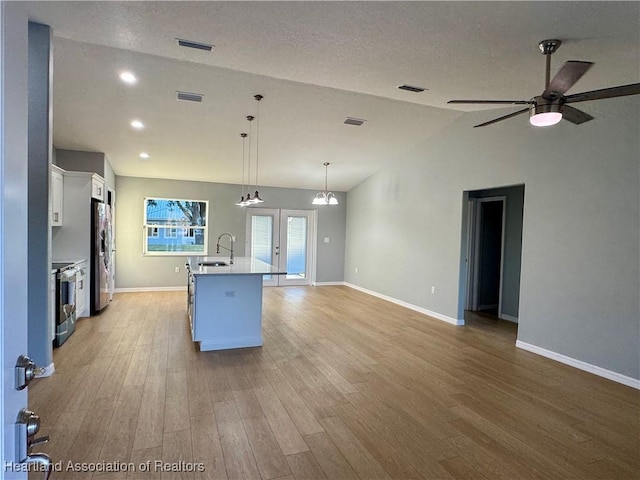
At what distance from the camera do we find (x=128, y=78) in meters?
3.96

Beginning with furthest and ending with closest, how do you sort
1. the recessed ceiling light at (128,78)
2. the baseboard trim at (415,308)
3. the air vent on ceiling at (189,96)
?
the baseboard trim at (415,308), the air vent on ceiling at (189,96), the recessed ceiling light at (128,78)

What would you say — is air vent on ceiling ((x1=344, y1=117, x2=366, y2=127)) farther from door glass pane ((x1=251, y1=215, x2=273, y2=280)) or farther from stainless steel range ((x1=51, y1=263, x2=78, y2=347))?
stainless steel range ((x1=51, y1=263, x2=78, y2=347))

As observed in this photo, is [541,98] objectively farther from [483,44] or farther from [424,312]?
[424,312]

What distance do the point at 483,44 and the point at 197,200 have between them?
668 cm

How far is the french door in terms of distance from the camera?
342 inches

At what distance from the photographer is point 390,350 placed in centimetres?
422

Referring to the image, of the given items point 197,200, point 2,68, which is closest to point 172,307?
point 197,200

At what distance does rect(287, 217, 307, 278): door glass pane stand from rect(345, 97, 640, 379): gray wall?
348cm

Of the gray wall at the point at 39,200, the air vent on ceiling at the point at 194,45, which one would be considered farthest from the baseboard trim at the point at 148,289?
the air vent on ceiling at the point at 194,45

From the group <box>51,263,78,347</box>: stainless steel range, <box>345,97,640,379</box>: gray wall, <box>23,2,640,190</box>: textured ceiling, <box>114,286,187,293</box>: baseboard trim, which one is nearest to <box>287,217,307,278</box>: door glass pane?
<box>114,286,187,293</box>: baseboard trim

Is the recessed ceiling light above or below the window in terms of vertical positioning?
above

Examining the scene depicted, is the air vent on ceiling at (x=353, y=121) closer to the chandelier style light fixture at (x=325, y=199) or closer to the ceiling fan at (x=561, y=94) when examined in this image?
the chandelier style light fixture at (x=325, y=199)

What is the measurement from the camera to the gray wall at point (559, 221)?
11.5 ft

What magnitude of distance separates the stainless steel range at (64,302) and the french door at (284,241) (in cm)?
433
